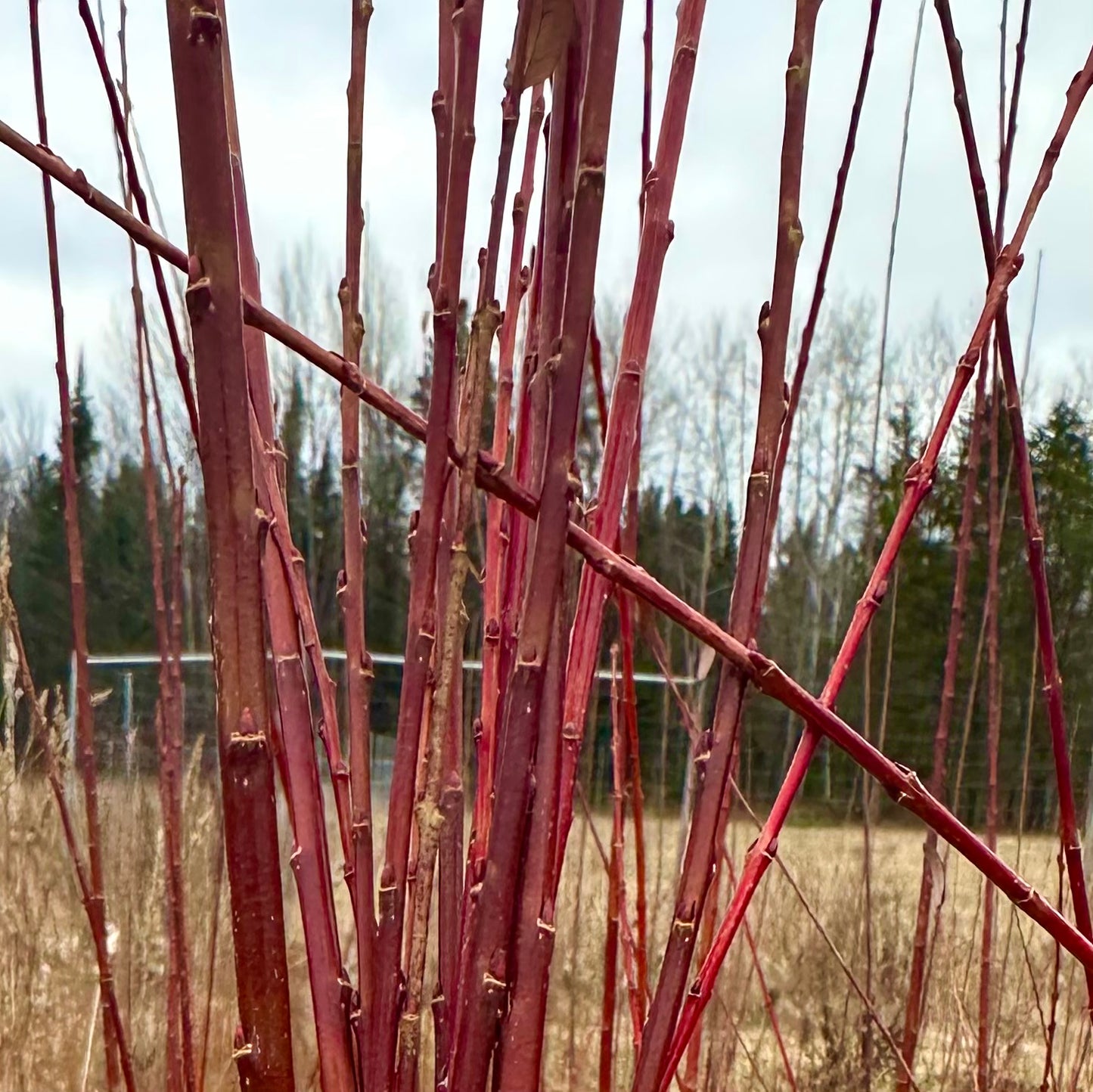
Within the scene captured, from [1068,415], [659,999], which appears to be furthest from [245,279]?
[1068,415]

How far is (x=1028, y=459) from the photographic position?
0.68m

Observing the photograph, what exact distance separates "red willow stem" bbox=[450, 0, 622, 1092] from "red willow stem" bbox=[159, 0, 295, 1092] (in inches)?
3.0

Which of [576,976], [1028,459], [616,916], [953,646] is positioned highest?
[1028,459]

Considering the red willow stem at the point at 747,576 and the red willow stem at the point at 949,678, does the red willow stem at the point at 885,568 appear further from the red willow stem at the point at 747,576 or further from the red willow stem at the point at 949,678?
the red willow stem at the point at 949,678

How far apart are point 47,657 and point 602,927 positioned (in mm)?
7132

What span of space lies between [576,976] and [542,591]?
7.71ft

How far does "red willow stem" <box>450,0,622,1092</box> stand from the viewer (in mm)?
414

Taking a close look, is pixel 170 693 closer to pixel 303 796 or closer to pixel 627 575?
pixel 303 796

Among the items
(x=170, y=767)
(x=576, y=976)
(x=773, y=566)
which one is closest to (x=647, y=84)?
(x=170, y=767)

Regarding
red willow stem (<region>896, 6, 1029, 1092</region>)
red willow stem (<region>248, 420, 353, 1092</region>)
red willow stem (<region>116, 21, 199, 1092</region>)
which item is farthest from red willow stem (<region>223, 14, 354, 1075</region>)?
red willow stem (<region>896, 6, 1029, 1092</region>)

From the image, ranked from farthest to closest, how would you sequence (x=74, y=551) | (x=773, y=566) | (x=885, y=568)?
(x=773, y=566)
(x=74, y=551)
(x=885, y=568)

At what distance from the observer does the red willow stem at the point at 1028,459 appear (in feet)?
1.87

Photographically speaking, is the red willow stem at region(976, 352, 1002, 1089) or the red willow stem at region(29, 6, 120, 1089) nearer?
the red willow stem at region(29, 6, 120, 1089)

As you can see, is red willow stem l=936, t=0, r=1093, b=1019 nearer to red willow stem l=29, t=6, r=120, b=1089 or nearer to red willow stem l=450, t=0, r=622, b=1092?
red willow stem l=450, t=0, r=622, b=1092
